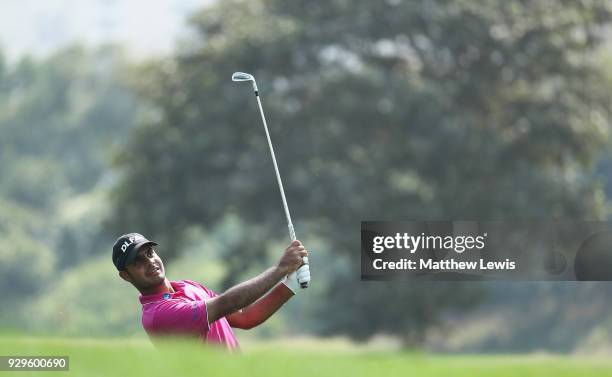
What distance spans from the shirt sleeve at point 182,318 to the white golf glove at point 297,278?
390 millimetres

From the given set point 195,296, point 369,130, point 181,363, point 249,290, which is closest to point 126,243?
point 195,296

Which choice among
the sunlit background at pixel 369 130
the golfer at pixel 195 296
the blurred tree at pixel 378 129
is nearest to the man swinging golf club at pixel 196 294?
the golfer at pixel 195 296

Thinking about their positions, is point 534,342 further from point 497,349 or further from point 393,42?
point 393,42

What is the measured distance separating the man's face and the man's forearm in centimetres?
45

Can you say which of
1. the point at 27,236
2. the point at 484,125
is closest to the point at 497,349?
the point at 484,125

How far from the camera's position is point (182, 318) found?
5215mm

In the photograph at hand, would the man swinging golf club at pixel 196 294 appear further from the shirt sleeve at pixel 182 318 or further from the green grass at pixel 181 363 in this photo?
the green grass at pixel 181 363

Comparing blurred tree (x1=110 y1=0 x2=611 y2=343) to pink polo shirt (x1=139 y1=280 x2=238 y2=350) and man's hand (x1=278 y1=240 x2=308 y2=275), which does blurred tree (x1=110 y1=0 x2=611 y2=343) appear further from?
man's hand (x1=278 y1=240 x2=308 y2=275)

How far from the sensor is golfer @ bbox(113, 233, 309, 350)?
16.4 feet

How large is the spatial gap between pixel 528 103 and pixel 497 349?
60.9 feet

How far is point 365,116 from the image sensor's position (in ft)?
121

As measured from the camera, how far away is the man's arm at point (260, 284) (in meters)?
4.95

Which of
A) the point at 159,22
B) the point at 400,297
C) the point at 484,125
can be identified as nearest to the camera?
the point at 400,297

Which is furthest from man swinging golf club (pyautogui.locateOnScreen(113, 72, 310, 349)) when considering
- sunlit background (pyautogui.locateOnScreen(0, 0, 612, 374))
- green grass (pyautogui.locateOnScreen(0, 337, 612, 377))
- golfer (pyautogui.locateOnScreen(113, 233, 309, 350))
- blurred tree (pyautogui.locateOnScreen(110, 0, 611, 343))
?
sunlit background (pyautogui.locateOnScreen(0, 0, 612, 374))
